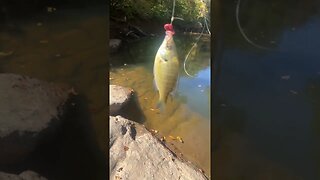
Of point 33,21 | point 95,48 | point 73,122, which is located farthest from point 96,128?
point 33,21

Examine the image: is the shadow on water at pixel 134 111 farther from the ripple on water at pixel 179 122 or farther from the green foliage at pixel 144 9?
the green foliage at pixel 144 9

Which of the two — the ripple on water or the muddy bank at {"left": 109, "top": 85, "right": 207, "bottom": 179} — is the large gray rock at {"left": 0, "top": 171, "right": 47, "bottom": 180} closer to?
the muddy bank at {"left": 109, "top": 85, "right": 207, "bottom": 179}

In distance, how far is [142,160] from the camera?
131 inches

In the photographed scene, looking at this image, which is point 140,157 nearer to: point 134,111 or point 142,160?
point 142,160

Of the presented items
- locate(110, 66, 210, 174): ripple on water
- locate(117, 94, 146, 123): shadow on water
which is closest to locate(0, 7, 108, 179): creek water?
locate(110, 66, 210, 174): ripple on water

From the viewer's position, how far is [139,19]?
27.3 ft

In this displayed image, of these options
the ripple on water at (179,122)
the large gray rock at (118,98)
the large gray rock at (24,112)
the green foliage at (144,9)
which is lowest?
the ripple on water at (179,122)

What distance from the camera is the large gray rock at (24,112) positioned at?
105 cm

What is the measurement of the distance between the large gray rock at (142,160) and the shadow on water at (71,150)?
2.06 metres

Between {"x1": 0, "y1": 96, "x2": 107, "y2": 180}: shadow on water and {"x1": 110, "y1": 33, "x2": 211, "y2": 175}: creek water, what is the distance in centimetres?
303
